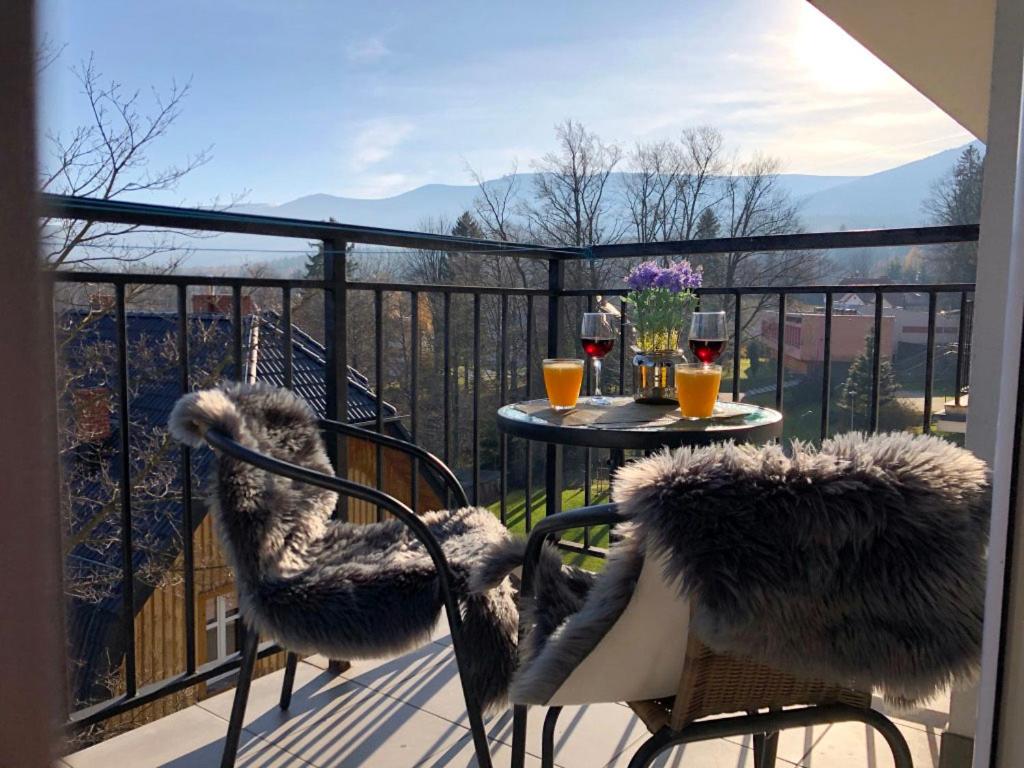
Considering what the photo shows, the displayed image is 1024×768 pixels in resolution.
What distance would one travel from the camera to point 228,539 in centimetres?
155

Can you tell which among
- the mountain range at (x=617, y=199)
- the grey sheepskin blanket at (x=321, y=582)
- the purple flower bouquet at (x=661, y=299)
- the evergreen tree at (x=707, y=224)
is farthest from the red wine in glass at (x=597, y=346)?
the evergreen tree at (x=707, y=224)

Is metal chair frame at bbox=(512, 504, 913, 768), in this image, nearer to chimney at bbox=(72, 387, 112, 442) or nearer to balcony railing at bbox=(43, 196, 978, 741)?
chimney at bbox=(72, 387, 112, 442)

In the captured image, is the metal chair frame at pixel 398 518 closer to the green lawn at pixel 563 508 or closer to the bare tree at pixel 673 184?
the green lawn at pixel 563 508

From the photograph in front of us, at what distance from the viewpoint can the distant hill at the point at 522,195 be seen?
2.09 meters

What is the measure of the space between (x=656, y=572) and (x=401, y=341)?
218 centimetres

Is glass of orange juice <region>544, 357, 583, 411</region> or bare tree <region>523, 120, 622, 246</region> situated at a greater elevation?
bare tree <region>523, 120, 622, 246</region>

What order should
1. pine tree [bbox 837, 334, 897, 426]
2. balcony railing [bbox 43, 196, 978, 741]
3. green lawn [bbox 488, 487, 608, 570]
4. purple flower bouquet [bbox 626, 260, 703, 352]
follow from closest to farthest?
balcony railing [bbox 43, 196, 978, 741] < purple flower bouquet [bbox 626, 260, 703, 352] < pine tree [bbox 837, 334, 897, 426] < green lawn [bbox 488, 487, 608, 570]

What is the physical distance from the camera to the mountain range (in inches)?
82.4

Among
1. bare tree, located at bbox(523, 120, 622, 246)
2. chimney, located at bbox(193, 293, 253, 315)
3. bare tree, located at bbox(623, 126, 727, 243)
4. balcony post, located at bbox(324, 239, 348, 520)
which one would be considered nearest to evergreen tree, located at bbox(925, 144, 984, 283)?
balcony post, located at bbox(324, 239, 348, 520)

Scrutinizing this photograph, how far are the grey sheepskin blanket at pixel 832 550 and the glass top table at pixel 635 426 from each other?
0.65 meters

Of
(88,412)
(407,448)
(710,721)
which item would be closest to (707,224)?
(407,448)

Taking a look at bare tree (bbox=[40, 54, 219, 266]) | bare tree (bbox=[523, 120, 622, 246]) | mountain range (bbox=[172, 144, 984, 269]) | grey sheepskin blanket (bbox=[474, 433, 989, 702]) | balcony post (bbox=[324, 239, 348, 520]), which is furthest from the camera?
bare tree (bbox=[523, 120, 622, 246])

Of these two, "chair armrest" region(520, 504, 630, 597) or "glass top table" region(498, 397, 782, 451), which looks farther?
"glass top table" region(498, 397, 782, 451)

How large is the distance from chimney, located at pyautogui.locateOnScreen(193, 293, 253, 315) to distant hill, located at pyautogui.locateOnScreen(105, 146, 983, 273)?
0.27ft
